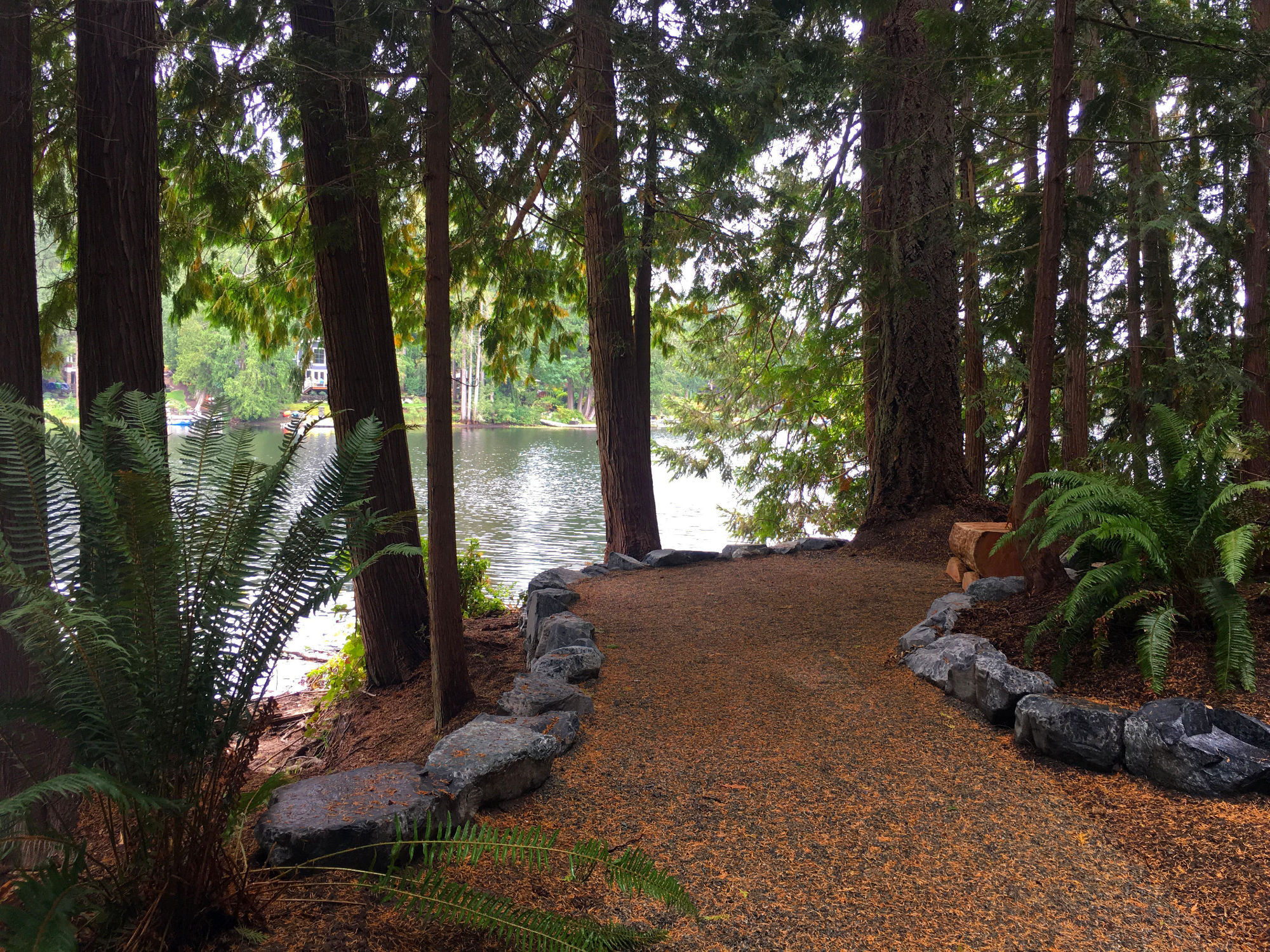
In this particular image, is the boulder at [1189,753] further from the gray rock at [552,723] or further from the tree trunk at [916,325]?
the tree trunk at [916,325]

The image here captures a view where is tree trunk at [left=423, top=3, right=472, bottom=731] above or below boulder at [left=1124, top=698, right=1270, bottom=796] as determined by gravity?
above

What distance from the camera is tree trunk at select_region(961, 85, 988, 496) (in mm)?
7906

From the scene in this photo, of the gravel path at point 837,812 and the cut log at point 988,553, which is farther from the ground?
the cut log at point 988,553

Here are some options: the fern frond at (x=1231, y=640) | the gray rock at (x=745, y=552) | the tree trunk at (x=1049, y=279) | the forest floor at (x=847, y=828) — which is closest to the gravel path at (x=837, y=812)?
the forest floor at (x=847, y=828)

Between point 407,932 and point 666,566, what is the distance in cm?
512

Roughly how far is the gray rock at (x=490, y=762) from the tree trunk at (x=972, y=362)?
6.02m

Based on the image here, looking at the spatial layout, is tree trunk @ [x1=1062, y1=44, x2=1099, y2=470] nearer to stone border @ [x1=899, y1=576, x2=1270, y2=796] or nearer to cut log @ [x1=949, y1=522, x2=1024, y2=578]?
→ cut log @ [x1=949, y1=522, x2=1024, y2=578]

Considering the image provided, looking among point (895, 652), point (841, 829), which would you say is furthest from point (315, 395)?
point (841, 829)

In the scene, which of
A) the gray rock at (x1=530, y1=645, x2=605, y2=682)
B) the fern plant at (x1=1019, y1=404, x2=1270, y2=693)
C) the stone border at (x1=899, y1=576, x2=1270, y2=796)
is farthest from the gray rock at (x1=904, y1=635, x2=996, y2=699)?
the gray rock at (x1=530, y1=645, x2=605, y2=682)

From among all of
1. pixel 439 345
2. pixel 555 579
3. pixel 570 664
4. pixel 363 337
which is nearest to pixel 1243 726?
pixel 570 664

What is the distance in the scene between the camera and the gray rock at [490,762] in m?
2.71

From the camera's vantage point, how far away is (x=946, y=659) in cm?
386

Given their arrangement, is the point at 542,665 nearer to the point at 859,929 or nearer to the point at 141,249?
the point at 859,929

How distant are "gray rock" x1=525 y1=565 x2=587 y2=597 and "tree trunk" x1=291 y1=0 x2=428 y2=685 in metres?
1.04
